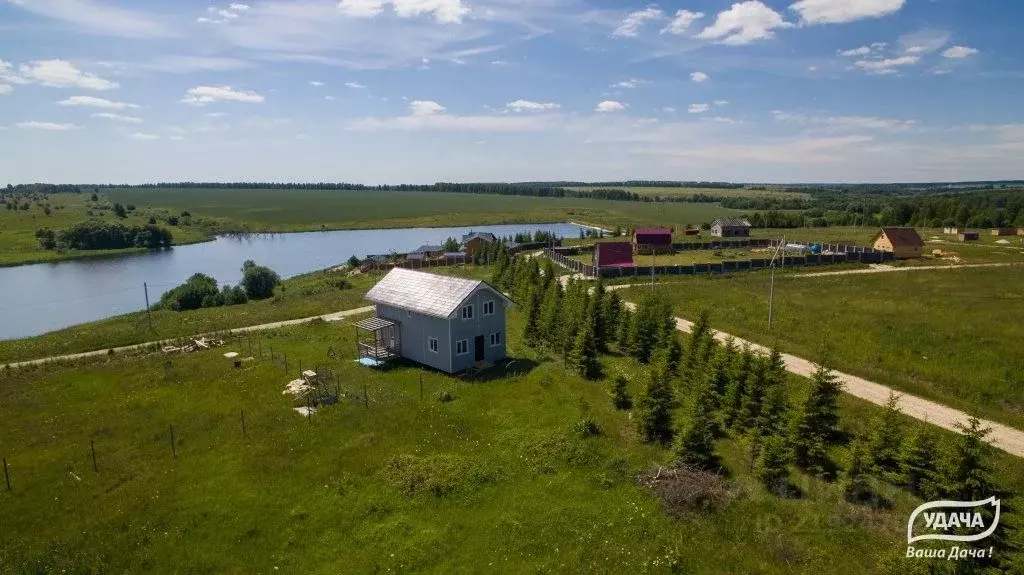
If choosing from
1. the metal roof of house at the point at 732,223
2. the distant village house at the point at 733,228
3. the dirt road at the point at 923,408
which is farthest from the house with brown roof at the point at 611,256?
the metal roof of house at the point at 732,223

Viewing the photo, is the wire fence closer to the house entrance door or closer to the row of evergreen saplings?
the house entrance door

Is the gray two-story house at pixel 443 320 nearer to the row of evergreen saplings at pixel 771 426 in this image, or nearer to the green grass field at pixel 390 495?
the green grass field at pixel 390 495

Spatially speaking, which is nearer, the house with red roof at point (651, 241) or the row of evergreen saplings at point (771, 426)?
the row of evergreen saplings at point (771, 426)

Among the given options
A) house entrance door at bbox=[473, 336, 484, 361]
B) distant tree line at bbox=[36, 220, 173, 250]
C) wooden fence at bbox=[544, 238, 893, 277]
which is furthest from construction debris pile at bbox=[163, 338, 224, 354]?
distant tree line at bbox=[36, 220, 173, 250]

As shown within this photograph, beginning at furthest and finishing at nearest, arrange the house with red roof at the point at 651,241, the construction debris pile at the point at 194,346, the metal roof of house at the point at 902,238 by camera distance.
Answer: the house with red roof at the point at 651,241
the metal roof of house at the point at 902,238
the construction debris pile at the point at 194,346

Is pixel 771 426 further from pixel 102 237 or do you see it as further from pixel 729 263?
pixel 102 237

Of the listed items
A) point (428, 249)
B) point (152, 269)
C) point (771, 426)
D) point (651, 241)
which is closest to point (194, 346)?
point (771, 426)

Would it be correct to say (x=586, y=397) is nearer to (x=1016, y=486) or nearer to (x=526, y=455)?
(x=526, y=455)

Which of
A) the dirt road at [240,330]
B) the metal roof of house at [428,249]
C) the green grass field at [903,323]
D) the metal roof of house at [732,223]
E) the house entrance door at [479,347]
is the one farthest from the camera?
the metal roof of house at [732,223]
